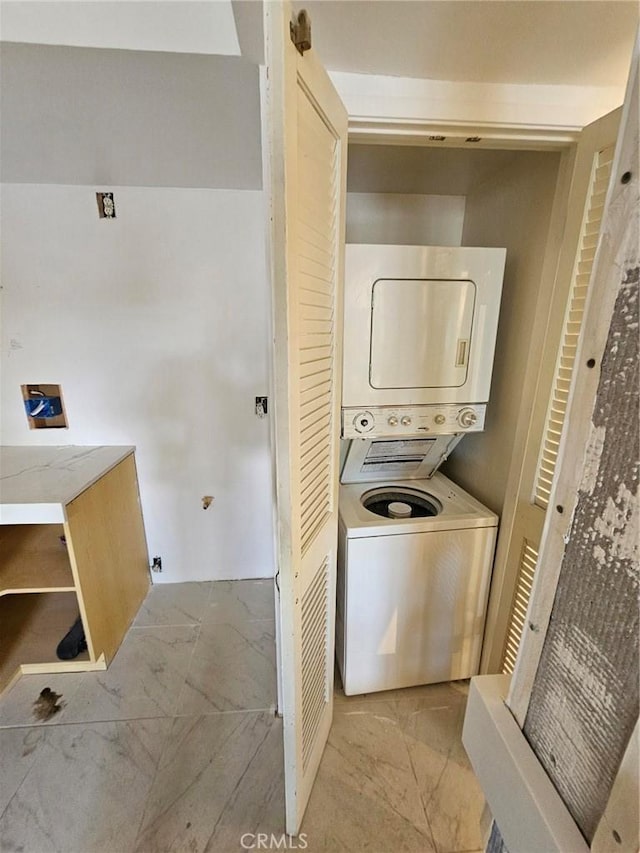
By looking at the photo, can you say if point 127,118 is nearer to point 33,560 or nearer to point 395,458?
point 395,458

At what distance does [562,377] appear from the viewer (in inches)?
48.3

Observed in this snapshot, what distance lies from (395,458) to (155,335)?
57.0 inches

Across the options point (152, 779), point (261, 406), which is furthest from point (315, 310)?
point (152, 779)

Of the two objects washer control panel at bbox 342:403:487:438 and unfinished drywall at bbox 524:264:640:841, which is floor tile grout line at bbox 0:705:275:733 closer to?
washer control panel at bbox 342:403:487:438

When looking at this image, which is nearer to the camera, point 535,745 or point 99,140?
point 535,745

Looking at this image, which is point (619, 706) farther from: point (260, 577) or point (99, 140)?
point (260, 577)

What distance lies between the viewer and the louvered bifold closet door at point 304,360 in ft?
2.35

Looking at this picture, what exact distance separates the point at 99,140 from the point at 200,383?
110cm

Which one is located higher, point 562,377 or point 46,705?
point 562,377

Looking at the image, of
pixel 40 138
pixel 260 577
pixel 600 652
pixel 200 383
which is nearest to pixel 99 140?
pixel 40 138

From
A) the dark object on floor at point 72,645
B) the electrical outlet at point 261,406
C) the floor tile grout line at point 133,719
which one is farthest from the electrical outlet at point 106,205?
the floor tile grout line at point 133,719

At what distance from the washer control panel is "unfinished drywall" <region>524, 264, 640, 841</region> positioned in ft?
3.33

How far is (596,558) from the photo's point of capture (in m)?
0.41

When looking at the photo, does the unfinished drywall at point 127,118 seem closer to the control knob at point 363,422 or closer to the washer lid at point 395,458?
the control knob at point 363,422
